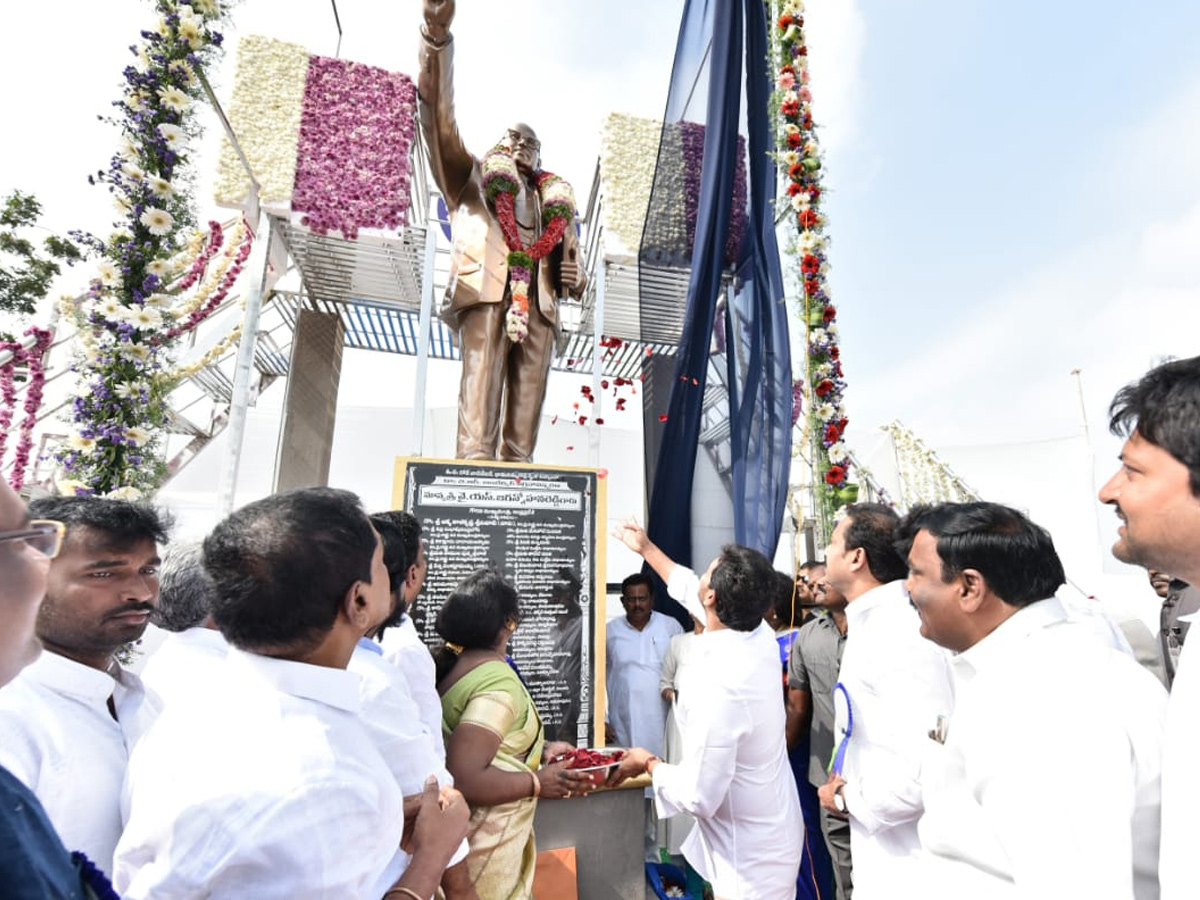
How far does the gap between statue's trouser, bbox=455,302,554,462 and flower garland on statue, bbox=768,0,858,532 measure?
1861mm

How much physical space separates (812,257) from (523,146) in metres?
2.24

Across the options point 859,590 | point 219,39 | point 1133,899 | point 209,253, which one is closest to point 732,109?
point 219,39

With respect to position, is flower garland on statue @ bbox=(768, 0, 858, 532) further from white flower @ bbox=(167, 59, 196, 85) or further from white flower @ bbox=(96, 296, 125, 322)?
white flower @ bbox=(96, 296, 125, 322)

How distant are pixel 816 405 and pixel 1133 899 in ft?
11.7

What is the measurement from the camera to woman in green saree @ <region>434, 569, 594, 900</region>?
200 centimetres

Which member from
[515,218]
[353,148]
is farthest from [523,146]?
[353,148]

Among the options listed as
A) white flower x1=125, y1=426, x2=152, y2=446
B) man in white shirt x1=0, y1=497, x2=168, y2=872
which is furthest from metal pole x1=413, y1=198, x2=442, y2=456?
man in white shirt x1=0, y1=497, x2=168, y2=872

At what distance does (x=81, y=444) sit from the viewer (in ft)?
9.26

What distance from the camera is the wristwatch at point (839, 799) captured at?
2268mm

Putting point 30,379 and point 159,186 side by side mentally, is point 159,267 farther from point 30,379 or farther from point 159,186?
point 30,379

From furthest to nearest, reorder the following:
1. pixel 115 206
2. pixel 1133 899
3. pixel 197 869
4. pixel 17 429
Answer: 1. pixel 17 429
2. pixel 115 206
3. pixel 1133 899
4. pixel 197 869

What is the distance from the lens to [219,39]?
3162 mm

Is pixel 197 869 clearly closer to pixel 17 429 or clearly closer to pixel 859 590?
pixel 859 590

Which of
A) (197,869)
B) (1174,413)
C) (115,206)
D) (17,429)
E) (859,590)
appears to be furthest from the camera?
(17,429)
